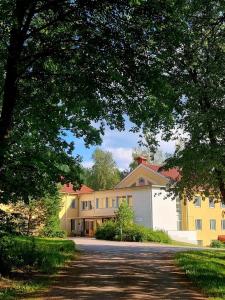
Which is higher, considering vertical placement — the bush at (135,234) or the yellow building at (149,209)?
the yellow building at (149,209)

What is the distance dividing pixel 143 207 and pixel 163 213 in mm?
2226

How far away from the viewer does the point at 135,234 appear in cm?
4591

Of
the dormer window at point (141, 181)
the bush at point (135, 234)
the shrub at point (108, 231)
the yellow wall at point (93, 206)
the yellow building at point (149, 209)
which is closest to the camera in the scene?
the bush at point (135, 234)

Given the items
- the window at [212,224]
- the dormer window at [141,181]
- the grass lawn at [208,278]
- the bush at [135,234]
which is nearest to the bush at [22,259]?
the grass lawn at [208,278]

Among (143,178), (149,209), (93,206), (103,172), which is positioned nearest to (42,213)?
(149,209)

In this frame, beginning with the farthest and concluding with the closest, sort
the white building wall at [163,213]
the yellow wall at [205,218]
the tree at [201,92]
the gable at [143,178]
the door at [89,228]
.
→ the door at [89,228] < the gable at [143,178] < the yellow wall at [205,218] < the white building wall at [163,213] < the tree at [201,92]

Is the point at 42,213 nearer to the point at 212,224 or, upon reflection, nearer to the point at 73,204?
the point at 212,224

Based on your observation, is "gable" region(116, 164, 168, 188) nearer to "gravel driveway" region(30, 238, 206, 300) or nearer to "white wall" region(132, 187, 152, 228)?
"white wall" region(132, 187, 152, 228)

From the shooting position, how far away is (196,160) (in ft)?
69.0

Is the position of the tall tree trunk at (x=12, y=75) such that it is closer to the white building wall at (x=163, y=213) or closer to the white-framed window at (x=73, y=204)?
the white building wall at (x=163, y=213)

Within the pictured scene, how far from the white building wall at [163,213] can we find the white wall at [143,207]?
54cm

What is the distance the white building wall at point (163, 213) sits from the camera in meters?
53.5

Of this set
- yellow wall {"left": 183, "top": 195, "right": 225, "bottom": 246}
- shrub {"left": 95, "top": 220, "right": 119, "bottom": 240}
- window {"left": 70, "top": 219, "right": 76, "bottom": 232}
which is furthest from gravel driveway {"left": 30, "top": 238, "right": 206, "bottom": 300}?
window {"left": 70, "top": 219, "right": 76, "bottom": 232}

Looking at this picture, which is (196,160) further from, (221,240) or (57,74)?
(221,240)
